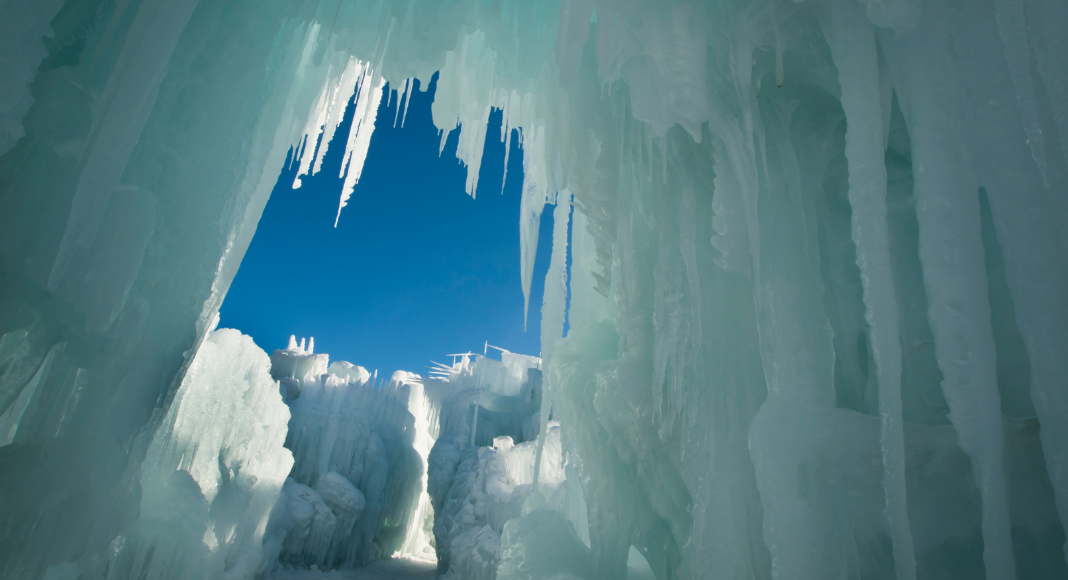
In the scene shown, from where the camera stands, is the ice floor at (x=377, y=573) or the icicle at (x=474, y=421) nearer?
the ice floor at (x=377, y=573)

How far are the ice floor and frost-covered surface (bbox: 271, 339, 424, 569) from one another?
20.2 inches

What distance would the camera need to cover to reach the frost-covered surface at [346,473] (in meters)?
10.7

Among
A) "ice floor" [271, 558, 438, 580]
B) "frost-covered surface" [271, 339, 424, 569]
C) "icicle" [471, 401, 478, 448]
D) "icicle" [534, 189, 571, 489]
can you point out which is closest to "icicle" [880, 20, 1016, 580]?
"icicle" [534, 189, 571, 489]

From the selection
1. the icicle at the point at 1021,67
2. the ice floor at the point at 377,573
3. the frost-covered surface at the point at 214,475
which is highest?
the icicle at the point at 1021,67

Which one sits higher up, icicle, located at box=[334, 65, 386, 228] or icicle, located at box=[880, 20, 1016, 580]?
icicle, located at box=[334, 65, 386, 228]

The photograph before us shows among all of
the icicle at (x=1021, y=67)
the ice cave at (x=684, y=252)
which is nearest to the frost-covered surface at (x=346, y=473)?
the ice cave at (x=684, y=252)

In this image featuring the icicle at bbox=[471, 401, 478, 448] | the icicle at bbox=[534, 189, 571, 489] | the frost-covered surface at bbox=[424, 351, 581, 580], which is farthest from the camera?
the icicle at bbox=[471, 401, 478, 448]

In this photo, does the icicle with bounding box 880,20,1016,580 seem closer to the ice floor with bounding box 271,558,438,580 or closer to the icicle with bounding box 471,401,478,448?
Result: the ice floor with bounding box 271,558,438,580

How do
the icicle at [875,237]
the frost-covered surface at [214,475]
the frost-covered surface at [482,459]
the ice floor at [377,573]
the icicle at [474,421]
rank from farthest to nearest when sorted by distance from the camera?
the icicle at [474,421]
the ice floor at [377,573]
the frost-covered surface at [482,459]
the frost-covered surface at [214,475]
the icicle at [875,237]

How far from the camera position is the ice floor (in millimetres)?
9667

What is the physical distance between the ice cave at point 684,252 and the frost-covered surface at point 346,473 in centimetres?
740

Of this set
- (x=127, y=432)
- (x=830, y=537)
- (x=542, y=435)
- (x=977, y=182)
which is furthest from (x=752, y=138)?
(x=127, y=432)

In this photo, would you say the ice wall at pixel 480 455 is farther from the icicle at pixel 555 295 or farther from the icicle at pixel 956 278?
the icicle at pixel 956 278

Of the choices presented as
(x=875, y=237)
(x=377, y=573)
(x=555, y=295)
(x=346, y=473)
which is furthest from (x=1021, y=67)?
(x=346, y=473)
